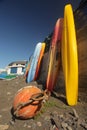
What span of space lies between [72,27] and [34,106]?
6.31 ft

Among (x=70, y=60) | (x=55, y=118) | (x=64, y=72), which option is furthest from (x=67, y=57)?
(x=55, y=118)

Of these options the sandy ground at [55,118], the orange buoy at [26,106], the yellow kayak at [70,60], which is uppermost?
the yellow kayak at [70,60]

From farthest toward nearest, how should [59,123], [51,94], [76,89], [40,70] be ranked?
1. [40,70]
2. [51,94]
3. [76,89]
4. [59,123]

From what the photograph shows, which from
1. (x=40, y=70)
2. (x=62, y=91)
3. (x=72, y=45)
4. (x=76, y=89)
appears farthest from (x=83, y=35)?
(x=40, y=70)

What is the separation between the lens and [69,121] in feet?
8.19

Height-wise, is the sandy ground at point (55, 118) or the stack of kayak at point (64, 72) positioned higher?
the stack of kayak at point (64, 72)

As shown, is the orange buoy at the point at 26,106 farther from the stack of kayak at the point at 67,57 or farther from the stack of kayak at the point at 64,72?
the stack of kayak at the point at 67,57

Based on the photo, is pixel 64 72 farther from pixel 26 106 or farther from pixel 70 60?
pixel 26 106

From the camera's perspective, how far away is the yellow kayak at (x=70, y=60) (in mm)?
3197

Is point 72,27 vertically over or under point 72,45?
over

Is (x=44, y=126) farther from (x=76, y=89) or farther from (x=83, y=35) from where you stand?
(x=83, y=35)

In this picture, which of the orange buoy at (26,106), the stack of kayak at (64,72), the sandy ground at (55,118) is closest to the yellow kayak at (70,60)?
the stack of kayak at (64,72)

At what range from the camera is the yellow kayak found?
3.20m

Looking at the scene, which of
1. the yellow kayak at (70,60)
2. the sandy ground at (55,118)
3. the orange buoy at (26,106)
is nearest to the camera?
the sandy ground at (55,118)
